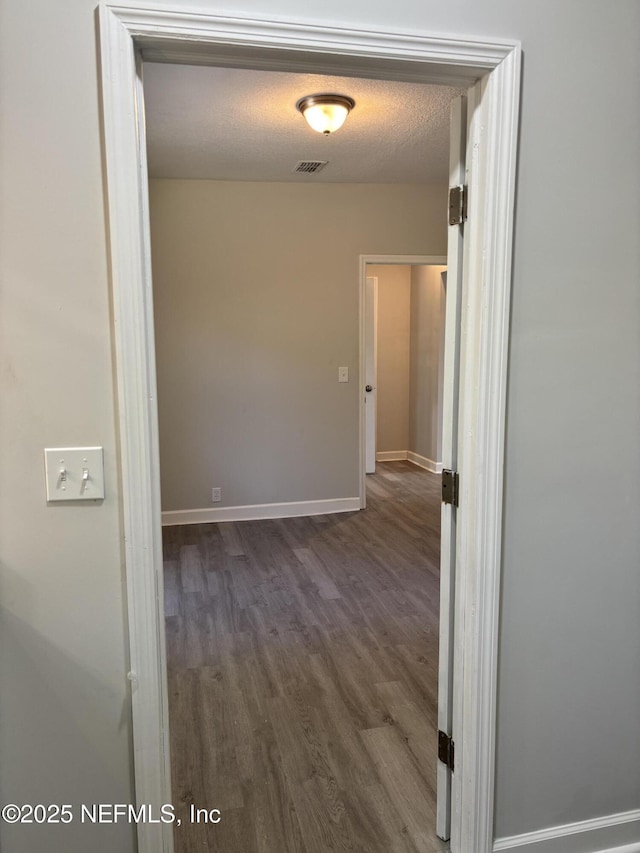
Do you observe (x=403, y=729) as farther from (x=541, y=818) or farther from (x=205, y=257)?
(x=205, y=257)

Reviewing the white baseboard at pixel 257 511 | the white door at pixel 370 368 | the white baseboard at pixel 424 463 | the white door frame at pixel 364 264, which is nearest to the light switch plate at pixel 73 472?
the white baseboard at pixel 257 511

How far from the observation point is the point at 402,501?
5.56m

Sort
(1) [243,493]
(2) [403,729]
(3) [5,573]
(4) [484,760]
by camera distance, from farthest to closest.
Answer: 1. (1) [243,493]
2. (2) [403,729]
3. (4) [484,760]
4. (3) [5,573]

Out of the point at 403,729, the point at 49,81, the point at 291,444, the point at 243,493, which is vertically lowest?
the point at 403,729

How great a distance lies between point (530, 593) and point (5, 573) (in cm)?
131

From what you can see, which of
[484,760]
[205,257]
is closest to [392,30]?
[484,760]

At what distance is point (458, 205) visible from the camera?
158cm

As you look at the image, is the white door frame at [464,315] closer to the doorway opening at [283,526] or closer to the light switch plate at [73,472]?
the light switch plate at [73,472]

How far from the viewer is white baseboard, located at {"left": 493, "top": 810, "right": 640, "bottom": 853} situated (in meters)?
1.72

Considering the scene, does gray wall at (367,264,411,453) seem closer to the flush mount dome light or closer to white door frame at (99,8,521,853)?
the flush mount dome light

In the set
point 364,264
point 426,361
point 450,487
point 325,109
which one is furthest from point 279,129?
point 426,361

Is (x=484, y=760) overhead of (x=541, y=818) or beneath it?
overhead

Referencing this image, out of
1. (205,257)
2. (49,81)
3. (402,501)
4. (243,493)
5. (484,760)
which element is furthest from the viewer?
(402,501)

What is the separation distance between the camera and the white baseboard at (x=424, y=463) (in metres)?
6.65
